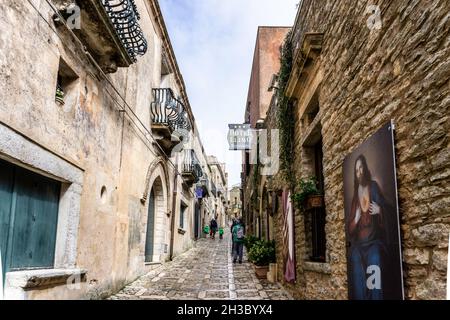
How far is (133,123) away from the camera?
852 centimetres

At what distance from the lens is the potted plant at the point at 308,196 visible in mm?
5465

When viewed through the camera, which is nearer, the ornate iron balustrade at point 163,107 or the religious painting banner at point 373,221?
the religious painting banner at point 373,221

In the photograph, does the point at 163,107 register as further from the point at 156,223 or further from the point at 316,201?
the point at 316,201

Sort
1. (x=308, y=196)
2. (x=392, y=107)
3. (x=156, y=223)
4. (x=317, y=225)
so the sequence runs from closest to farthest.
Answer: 1. (x=392, y=107)
2. (x=308, y=196)
3. (x=317, y=225)
4. (x=156, y=223)

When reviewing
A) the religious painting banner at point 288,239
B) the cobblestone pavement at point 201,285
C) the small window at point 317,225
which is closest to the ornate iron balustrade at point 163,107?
the cobblestone pavement at point 201,285

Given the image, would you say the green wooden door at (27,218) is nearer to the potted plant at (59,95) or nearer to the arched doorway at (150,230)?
the potted plant at (59,95)

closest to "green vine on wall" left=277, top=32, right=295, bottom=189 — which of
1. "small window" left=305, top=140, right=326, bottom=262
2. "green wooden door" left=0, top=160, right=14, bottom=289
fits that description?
"small window" left=305, top=140, right=326, bottom=262

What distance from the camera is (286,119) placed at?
7391mm

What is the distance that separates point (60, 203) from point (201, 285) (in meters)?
4.00

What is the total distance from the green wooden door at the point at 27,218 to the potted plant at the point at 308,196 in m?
3.51

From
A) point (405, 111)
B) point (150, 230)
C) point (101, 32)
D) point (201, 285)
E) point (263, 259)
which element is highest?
point (101, 32)

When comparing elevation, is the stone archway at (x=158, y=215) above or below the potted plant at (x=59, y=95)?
below

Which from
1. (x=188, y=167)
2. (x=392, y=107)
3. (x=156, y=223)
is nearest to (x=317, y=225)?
(x=392, y=107)

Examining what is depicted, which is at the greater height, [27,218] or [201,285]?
[27,218]
